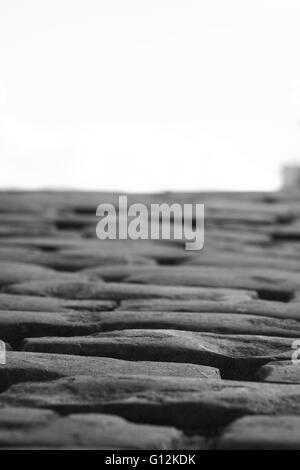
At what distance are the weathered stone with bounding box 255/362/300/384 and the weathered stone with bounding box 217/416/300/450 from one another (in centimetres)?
22

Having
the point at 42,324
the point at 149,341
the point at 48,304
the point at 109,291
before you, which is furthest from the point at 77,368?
the point at 109,291

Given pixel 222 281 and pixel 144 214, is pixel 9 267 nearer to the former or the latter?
pixel 222 281

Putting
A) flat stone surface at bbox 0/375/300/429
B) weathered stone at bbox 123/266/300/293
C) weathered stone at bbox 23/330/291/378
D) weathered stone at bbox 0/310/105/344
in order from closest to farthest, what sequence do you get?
flat stone surface at bbox 0/375/300/429 → weathered stone at bbox 23/330/291/378 → weathered stone at bbox 0/310/105/344 → weathered stone at bbox 123/266/300/293

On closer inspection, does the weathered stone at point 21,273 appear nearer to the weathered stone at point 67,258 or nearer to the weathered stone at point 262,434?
the weathered stone at point 67,258

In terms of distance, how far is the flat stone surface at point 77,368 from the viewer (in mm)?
1665

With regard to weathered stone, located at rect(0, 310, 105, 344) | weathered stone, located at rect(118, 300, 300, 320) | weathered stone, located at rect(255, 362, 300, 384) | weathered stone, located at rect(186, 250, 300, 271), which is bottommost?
weathered stone, located at rect(255, 362, 300, 384)

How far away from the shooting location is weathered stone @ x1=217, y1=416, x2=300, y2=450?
1340 millimetres

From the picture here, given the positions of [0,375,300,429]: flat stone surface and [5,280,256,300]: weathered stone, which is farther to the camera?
[5,280,256,300]: weathered stone

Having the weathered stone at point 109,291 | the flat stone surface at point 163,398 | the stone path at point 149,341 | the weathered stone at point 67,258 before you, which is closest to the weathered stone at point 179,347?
the stone path at point 149,341

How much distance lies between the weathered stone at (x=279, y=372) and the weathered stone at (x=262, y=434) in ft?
0.71

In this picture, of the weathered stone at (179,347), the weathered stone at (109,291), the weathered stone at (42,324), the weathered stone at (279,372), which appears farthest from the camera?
the weathered stone at (109,291)

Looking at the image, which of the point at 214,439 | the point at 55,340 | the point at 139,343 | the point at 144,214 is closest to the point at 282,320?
the point at 139,343

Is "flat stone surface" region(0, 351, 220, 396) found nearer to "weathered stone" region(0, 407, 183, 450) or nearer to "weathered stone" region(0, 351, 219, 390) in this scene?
"weathered stone" region(0, 351, 219, 390)

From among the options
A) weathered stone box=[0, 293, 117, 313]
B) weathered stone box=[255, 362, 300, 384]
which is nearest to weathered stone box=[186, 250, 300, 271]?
weathered stone box=[0, 293, 117, 313]
